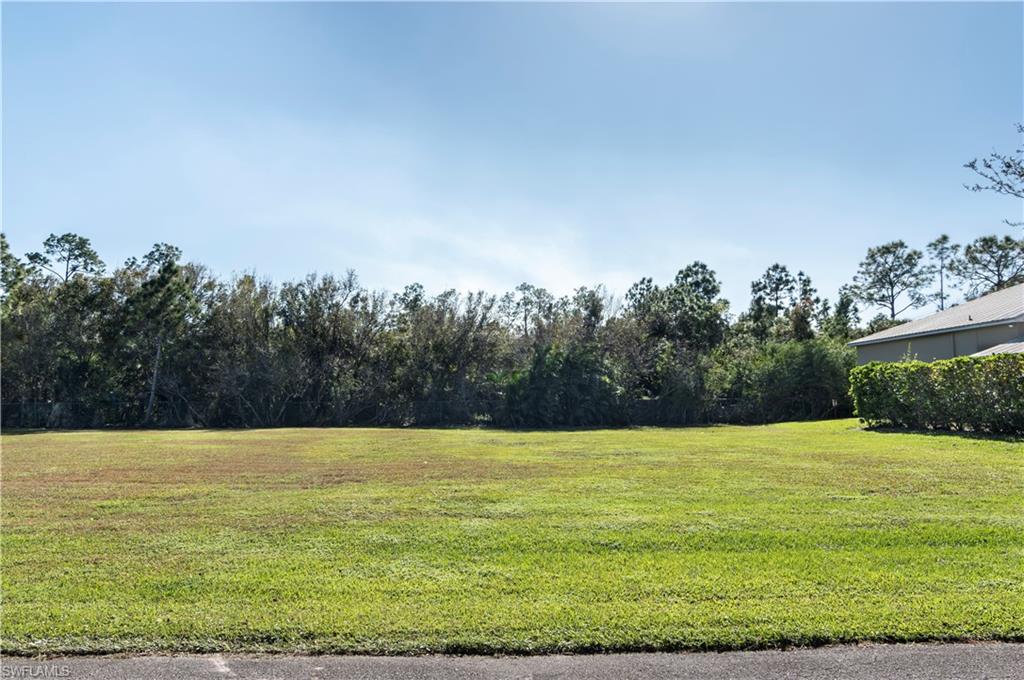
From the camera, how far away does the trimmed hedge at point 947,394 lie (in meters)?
13.6

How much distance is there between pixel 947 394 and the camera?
15.4 metres

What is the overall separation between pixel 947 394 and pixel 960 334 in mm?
9743

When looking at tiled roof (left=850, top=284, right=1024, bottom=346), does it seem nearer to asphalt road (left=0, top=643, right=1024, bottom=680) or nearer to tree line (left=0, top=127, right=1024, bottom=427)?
tree line (left=0, top=127, right=1024, bottom=427)

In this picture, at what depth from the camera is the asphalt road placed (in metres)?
3.35

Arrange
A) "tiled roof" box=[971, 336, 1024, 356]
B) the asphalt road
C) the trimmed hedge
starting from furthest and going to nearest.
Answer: "tiled roof" box=[971, 336, 1024, 356] → the trimmed hedge → the asphalt road

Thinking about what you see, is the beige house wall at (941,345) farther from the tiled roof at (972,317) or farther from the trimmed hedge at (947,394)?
the trimmed hedge at (947,394)

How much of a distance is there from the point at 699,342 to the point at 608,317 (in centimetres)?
821

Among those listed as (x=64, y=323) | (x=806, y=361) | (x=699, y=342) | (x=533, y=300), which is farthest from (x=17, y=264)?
(x=806, y=361)

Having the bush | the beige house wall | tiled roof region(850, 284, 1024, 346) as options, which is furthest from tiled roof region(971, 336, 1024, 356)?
the bush

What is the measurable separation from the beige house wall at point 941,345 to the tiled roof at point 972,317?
1.00 feet

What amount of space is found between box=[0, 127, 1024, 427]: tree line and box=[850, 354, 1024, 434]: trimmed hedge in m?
8.05

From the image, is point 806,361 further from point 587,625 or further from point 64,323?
point 64,323

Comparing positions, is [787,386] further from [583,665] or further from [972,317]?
[583,665]

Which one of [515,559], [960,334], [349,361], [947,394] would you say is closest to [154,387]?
[349,361]
